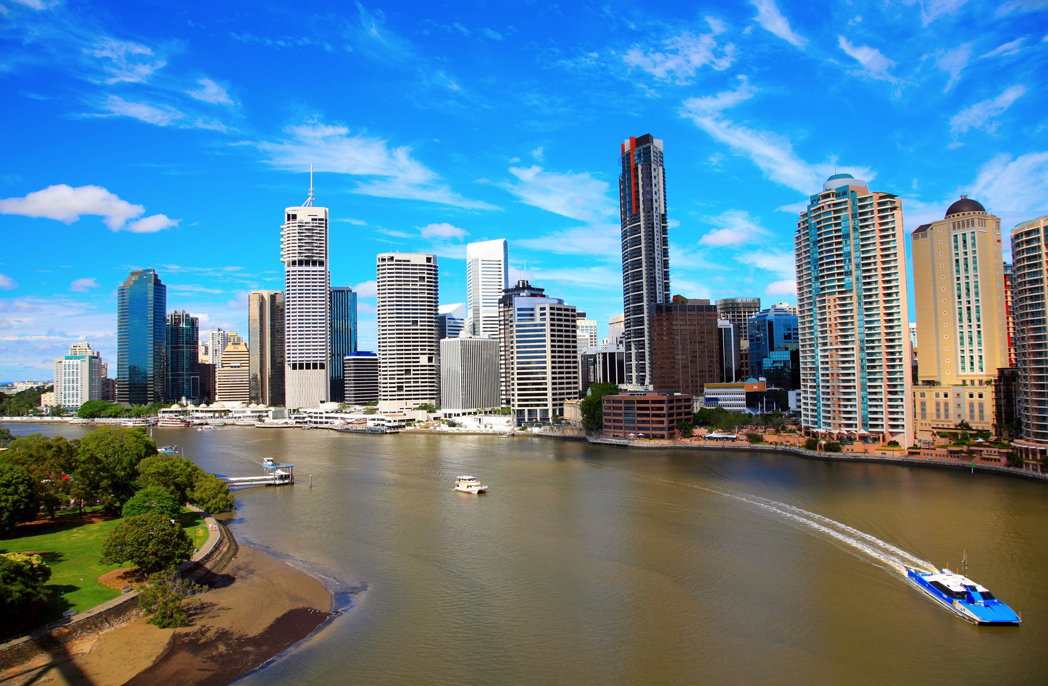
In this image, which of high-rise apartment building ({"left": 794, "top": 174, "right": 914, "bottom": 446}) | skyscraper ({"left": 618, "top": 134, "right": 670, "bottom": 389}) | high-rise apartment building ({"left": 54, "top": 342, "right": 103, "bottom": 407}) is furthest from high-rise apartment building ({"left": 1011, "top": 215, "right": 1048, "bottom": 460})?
high-rise apartment building ({"left": 54, "top": 342, "right": 103, "bottom": 407})

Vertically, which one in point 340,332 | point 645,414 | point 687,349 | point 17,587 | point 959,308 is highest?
point 340,332

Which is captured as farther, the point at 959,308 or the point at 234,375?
the point at 234,375

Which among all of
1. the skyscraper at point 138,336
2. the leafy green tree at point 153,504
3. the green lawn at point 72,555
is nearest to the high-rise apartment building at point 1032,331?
the leafy green tree at point 153,504

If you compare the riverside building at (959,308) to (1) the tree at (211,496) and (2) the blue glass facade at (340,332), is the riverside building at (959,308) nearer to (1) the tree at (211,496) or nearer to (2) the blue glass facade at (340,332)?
(1) the tree at (211,496)

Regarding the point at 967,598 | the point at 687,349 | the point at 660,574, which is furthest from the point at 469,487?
the point at 687,349

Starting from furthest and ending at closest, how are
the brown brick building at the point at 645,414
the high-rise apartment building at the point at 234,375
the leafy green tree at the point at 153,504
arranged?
the high-rise apartment building at the point at 234,375 → the brown brick building at the point at 645,414 → the leafy green tree at the point at 153,504

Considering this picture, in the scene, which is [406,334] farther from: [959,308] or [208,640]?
[208,640]

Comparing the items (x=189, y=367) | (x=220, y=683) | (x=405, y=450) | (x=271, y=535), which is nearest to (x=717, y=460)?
(x=405, y=450)
